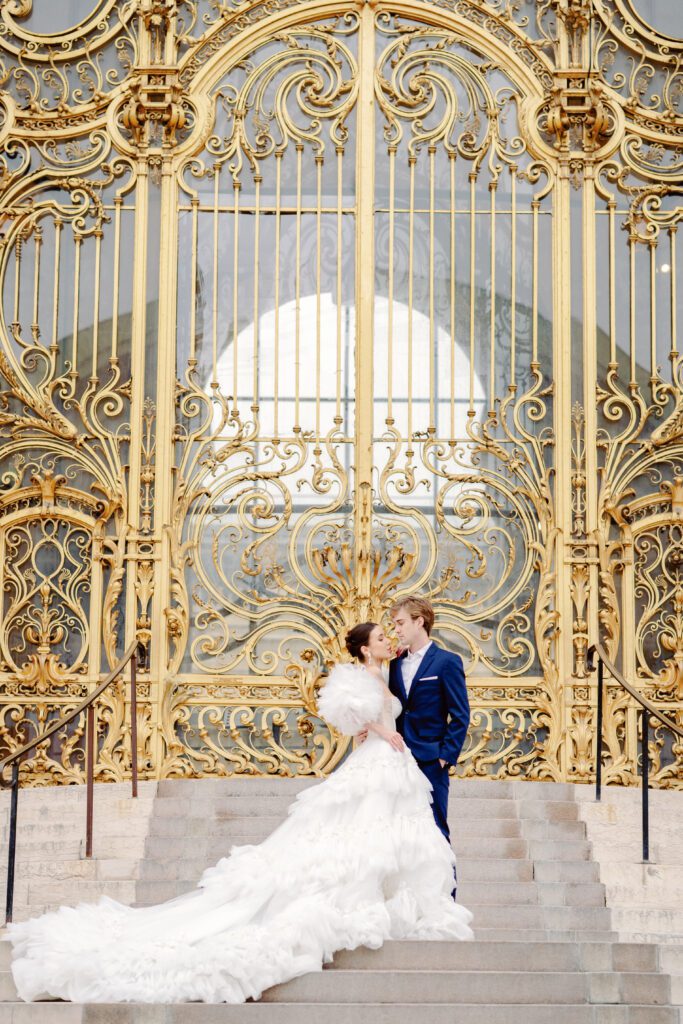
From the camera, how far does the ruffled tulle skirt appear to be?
24.0ft

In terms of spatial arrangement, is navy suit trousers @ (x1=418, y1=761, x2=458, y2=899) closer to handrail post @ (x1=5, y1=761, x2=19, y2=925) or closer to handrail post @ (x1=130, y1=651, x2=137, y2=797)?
handrail post @ (x1=5, y1=761, x2=19, y2=925)

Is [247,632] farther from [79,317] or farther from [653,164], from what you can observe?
[653,164]

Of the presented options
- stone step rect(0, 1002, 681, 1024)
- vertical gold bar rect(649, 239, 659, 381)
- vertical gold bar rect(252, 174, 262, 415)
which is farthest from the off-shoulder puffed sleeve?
vertical gold bar rect(649, 239, 659, 381)

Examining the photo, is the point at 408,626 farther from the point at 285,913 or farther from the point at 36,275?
the point at 36,275

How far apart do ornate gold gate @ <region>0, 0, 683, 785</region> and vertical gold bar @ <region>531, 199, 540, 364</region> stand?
0.03 metres

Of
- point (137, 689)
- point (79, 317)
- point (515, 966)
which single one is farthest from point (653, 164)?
point (515, 966)

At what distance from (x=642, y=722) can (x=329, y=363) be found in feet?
10.4

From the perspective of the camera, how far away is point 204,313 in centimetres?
1159

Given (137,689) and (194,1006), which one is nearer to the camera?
(194,1006)

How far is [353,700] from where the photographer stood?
26.5 ft

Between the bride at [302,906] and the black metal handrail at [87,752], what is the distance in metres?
0.47

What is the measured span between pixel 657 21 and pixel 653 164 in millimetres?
1037

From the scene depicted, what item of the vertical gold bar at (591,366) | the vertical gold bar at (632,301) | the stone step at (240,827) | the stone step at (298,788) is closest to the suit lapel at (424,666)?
the stone step at (240,827)

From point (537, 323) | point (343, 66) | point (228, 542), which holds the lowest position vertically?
point (228, 542)
